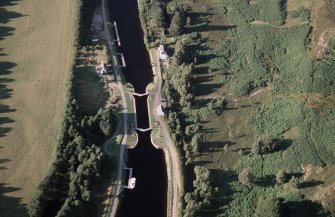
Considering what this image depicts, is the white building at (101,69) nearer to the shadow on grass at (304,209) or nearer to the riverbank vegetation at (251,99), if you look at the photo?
the riverbank vegetation at (251,99)

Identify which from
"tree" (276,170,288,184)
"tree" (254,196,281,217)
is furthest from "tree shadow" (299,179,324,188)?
"tree" (254,196,281,217)

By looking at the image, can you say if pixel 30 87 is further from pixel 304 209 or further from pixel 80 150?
pixel 304 209

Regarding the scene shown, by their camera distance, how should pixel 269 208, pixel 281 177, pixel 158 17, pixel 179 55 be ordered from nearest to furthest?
pixel 269 208 → pixel 281 177 → pixel 179 55 → pixel 158 17

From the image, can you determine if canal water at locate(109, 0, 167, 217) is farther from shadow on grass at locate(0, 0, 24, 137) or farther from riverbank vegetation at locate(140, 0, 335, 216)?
shadow on grass at locate(0, 0, 24, 137)

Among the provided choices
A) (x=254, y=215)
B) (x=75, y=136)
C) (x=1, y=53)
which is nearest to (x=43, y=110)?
(x=75, y=136)

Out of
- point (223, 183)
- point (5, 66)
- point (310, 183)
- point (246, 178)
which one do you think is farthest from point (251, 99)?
point (5, 66)
